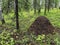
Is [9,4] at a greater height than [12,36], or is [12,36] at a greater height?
[9,4]

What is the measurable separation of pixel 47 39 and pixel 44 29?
2.18 m

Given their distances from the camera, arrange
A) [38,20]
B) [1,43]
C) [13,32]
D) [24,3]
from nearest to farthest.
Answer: [1,43], [13,32], [38,20], [24,3]

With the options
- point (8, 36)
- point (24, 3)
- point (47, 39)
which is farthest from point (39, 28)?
point (24, 3)

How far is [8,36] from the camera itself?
13711mm

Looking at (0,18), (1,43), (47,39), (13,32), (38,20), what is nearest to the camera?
(1,43)

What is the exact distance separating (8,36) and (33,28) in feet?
9.38

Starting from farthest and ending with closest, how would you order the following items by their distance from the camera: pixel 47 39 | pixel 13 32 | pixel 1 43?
pixel 13 32 < pixel 47 39 < pixel 1 43

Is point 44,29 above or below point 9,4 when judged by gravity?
below

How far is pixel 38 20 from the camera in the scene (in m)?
16.7

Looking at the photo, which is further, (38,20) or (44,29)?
(38,20)

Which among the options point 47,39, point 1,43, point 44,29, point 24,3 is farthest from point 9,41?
point 24,3

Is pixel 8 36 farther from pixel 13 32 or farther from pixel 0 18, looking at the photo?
pixel 0 18

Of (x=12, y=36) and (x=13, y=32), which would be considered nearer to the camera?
(x=12, y=36)

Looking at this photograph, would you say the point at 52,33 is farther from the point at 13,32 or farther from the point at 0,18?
the point at 0,18
